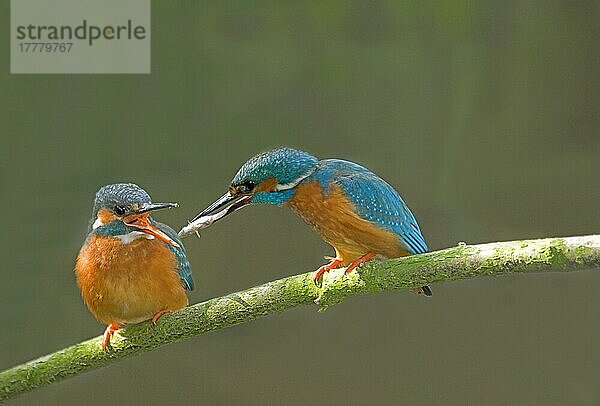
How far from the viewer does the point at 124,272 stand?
1463 mm

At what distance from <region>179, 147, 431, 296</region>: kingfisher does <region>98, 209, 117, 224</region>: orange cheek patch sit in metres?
0.14

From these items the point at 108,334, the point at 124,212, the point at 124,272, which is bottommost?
the point at 108,334

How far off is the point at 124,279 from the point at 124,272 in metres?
0.01

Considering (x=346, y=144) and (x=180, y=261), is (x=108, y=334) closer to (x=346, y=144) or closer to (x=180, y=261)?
(x=180, y=261)

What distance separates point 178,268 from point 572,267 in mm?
713

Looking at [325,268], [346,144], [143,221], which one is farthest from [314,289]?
[346,144]

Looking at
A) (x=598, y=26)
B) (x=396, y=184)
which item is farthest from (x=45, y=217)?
(x=598, y=26)

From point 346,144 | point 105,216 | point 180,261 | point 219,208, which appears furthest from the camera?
point 346,144

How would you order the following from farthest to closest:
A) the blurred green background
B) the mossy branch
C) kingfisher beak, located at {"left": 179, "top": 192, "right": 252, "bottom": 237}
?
1. the blurred green background
2. kingfisher beak, located at {"left": 179, "top": 192, "right": 252, "bottom": 237}
3. the mossy branch

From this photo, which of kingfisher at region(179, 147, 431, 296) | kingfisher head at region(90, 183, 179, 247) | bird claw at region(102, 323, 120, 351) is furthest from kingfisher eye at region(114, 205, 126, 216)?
bird claw at region(102, 323, 120, 351)

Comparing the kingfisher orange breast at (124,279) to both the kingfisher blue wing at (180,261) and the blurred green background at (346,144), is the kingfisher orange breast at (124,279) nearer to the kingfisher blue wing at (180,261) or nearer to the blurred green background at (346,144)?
the kingfisher blue wing at (180,261)

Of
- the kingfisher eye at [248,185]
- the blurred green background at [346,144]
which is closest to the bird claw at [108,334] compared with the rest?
the kingfisher eye at [248,185]

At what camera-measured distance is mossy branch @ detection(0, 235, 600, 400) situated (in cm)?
111

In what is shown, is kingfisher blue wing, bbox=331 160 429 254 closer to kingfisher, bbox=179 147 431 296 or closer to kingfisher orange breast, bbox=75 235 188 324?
kingfisher, bbox=179 147 431 296
